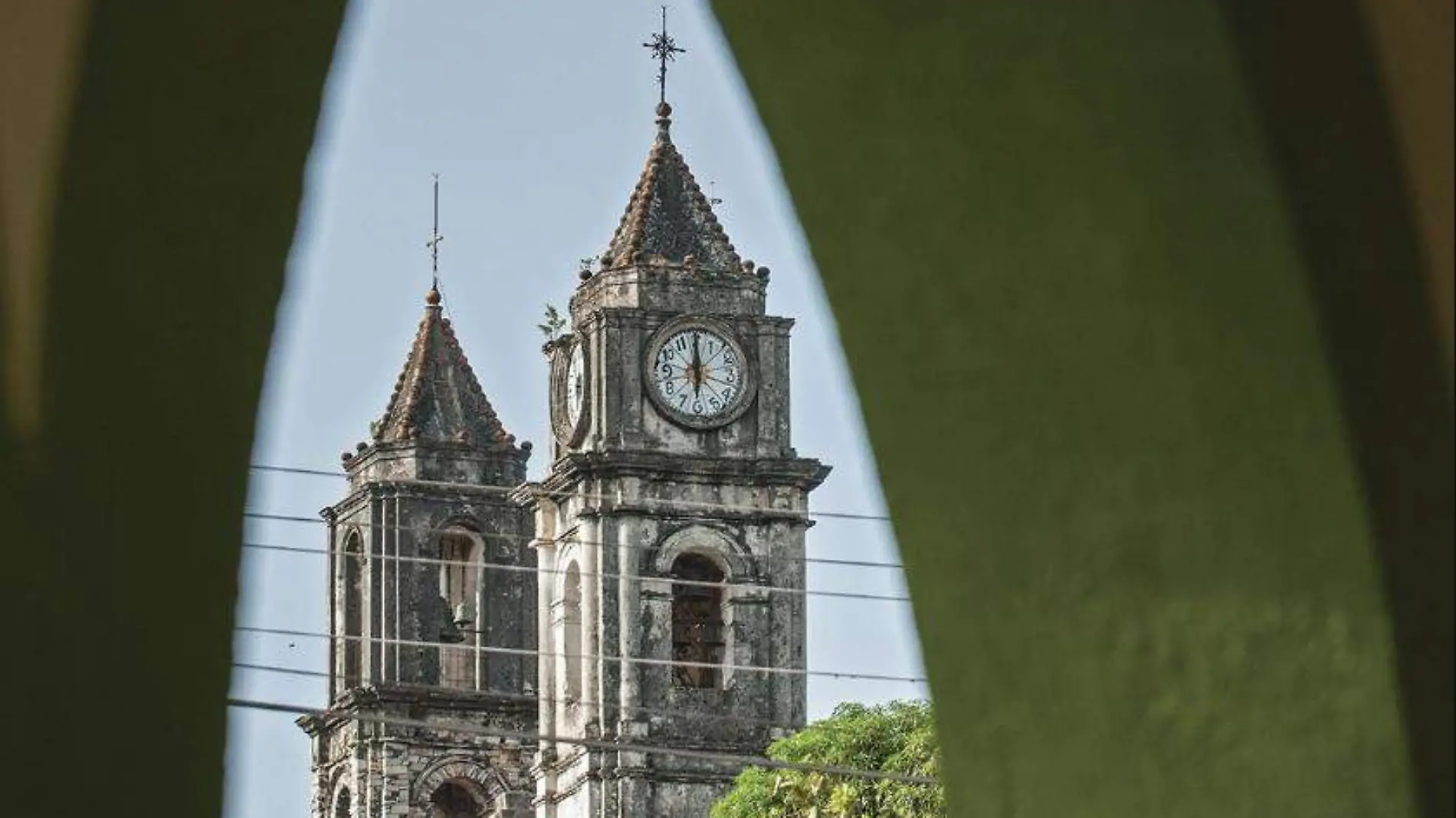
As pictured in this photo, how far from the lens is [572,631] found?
142ft

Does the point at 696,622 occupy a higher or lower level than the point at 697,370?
lower

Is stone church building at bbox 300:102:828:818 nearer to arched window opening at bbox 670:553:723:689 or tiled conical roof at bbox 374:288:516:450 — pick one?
arched window opening at bbox 670:553:723:689

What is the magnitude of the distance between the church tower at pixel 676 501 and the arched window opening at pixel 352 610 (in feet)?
25.8

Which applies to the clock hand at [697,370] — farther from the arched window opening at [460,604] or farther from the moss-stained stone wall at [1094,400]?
the moss-stained stone wall at [1094,400]

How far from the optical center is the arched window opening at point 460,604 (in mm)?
50219

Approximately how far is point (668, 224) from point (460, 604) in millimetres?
9527

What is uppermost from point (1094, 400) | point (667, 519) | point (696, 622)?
point (667, 519)

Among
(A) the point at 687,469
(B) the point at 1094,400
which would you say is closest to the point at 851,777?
(A) the point at 687,469

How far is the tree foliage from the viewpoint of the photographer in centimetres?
3238

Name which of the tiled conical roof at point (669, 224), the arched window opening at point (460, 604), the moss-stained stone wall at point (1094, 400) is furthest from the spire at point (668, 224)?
the moss-stained stone wall at point (1094, 400)

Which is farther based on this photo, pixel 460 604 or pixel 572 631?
pixel 460 604

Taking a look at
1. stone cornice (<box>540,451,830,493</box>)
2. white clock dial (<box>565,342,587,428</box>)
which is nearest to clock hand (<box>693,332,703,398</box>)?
stone cornice (<box>540,451,830,493</box>)

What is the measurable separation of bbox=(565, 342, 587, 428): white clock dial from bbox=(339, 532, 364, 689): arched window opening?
7.65m

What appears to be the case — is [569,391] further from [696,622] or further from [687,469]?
[696,622]
